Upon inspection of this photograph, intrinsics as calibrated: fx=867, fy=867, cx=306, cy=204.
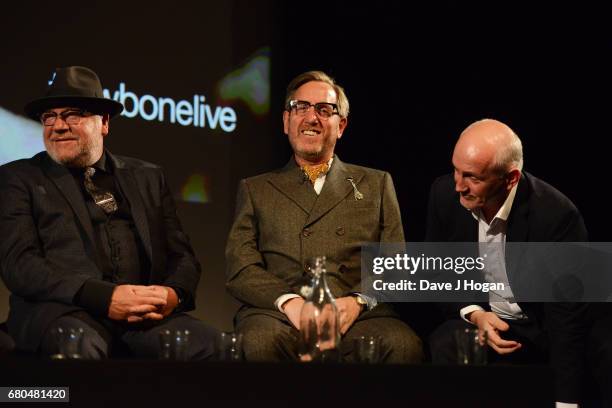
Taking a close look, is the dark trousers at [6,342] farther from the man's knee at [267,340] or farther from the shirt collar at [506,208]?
the shirt collar at [506,208]

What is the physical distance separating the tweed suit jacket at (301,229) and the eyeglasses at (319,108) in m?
0.24

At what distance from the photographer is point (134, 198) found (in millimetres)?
3381

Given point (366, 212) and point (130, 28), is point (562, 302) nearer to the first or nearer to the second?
point (366, 212)

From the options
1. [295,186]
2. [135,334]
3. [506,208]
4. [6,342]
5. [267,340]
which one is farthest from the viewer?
[295,186]

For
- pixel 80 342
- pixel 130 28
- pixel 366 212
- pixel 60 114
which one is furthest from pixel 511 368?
pixel 130 28

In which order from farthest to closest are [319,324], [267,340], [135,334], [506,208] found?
[506,208]
[135,334]
[267,340]
[319,324]

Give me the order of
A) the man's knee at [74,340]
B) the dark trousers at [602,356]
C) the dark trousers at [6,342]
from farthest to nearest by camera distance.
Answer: the dark trousers at [602,356] → the dark trousers at [6,342] → the man's knee at [74,340]

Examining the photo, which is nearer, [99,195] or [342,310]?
[342,310]

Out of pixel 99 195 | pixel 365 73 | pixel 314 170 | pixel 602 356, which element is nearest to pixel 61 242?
pixel 99 195

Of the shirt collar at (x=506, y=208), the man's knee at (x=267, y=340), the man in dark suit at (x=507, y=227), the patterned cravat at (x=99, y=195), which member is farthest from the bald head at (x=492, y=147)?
the patterned cravat at (x=99, y=195)

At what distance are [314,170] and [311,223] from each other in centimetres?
25

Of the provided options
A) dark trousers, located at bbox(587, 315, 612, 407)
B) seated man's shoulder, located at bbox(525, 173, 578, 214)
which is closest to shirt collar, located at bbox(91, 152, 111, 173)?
seated man's shoulder, located at bbox(525, 173, 578, 214)

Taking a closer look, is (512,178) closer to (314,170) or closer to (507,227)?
(507,227)

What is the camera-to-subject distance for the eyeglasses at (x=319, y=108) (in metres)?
3.46
